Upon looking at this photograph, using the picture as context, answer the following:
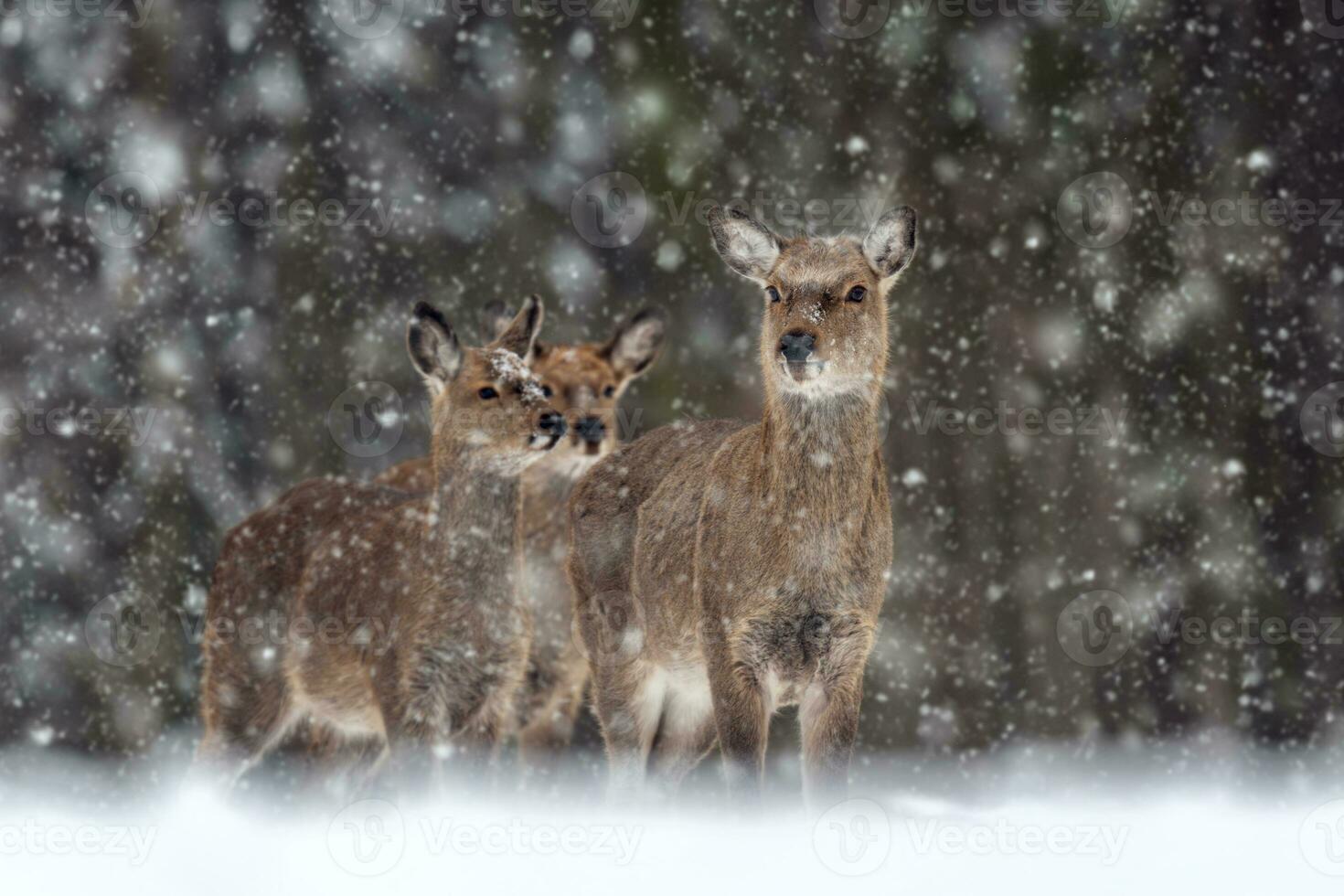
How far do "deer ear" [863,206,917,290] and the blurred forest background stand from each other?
2832 millimetres

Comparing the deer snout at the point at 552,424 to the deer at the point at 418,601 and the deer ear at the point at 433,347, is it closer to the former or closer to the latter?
the deer at the point at 418,601

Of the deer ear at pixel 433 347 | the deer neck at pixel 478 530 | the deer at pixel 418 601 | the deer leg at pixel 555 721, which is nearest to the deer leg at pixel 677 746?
the deer at pixel 418 601

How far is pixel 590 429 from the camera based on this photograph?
6477 mm

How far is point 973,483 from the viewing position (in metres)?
7.94

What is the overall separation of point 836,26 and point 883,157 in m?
0.64

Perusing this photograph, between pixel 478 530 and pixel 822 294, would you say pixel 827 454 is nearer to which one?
pixel 822 294

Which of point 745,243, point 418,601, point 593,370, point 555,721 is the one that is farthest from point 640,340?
point 745,243

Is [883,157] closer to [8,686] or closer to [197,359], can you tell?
[197,359]

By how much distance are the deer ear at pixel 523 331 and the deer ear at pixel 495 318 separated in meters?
0.53

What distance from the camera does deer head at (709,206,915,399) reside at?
15.8ft

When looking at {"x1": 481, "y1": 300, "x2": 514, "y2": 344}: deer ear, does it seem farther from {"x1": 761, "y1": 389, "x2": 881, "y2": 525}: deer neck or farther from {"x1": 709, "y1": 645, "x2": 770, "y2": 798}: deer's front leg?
{"x1": 709, "y1": 645, "x2": 770, "y2": 798}: deer's front leg

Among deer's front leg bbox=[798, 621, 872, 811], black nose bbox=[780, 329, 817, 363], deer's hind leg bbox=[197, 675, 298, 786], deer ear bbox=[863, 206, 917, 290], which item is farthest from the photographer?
deer's hind leg bbox=[197, 675, 298, 786]

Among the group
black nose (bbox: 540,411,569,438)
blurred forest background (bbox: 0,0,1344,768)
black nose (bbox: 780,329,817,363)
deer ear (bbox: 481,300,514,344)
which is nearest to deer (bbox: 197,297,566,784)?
black nose (bbox: 540,411,569,438)

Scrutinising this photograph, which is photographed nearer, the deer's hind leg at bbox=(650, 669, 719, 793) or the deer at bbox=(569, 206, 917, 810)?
the deer at bbox=(569, 206, 917, 810)
